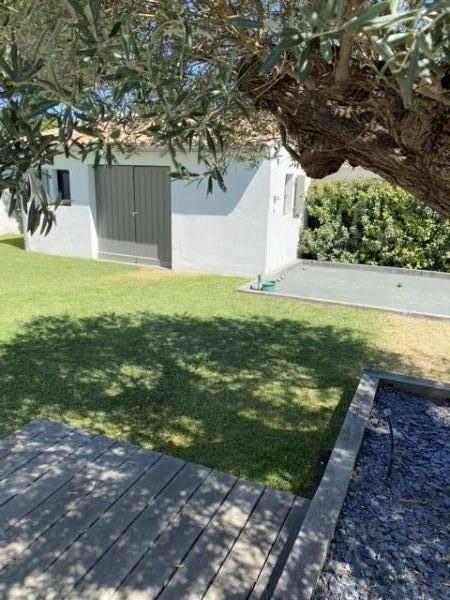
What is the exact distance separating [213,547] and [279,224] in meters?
10.5

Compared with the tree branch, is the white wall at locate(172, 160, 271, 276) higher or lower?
lower

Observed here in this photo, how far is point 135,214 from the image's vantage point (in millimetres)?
13922

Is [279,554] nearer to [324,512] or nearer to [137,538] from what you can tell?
[324,512]

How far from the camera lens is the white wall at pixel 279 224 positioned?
12016mm

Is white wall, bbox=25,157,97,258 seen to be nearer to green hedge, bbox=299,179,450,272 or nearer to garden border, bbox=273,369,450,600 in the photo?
green hedge, bbox=299,179,450,272

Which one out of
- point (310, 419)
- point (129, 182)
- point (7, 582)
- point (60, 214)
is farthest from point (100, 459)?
point (60, 214)

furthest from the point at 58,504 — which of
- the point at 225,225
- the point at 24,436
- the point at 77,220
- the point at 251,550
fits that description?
the point at 77,220

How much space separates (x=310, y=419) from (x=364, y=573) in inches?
97.3

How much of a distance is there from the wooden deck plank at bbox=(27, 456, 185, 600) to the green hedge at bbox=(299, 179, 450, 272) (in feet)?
37.1

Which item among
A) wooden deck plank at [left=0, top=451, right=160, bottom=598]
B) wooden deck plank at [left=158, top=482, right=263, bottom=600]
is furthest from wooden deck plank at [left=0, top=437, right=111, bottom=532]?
wooden deck plank at [left=158, top=482, right=263, bottom=600]

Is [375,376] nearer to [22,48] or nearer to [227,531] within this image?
[227,531]

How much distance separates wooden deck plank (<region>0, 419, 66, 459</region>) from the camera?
4.04 m

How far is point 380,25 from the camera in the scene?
99cm

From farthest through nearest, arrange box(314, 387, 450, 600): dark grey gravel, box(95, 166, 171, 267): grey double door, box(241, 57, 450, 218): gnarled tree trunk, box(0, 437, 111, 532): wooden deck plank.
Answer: box(95, 166, 171, 267): grey double door
box(0, 437, 111, 532): wooden deck plank
box(314, 387, 450, 600): dark grey gravel
box(241, 57, 450, 218): gnarled tree trunk
